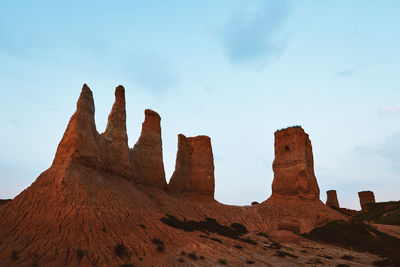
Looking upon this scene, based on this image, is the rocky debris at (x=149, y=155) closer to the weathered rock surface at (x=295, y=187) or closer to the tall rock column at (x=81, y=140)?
the tall rock column at (x=81, y=140)

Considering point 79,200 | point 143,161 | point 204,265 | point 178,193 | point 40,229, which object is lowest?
point 204,265

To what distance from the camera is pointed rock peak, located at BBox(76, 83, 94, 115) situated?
2139 centimetres

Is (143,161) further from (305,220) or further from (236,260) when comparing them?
(305,220)

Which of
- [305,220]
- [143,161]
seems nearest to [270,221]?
[305,220]

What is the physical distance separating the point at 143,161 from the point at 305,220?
66.5 ft

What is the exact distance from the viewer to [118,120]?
2616 centimetres

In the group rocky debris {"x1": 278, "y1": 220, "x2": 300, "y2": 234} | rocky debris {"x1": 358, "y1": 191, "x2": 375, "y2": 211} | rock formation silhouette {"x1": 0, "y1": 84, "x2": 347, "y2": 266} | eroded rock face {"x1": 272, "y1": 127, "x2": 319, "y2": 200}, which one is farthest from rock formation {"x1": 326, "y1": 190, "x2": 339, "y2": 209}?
rocky debris {"x1": 278, "y1": 220, "x2": 300, "y2": 234}

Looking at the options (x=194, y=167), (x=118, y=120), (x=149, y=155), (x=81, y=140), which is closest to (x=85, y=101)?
(x=81, y=140)

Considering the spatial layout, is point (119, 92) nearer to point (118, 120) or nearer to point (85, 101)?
point (118, 120)

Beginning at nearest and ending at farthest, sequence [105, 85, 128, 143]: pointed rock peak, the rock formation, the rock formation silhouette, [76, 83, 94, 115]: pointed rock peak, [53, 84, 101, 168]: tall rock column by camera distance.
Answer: the rock formation silhouette
[53, 84, 101, 168]: tall rock column
[76, 83, 94, 115]: pointed rock peak
[105, 85, 128, 143]: pointed rock peak
the rock formation

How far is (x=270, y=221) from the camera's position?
33.1 metres

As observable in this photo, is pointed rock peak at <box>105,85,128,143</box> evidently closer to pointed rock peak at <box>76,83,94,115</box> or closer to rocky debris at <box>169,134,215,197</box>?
pointed rock peak at <box>76,83,94,115</box>

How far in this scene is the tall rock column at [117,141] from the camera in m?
24.1

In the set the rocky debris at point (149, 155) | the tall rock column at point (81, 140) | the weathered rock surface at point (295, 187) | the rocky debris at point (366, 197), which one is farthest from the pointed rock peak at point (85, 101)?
the rocky debris at point (366, 197)
